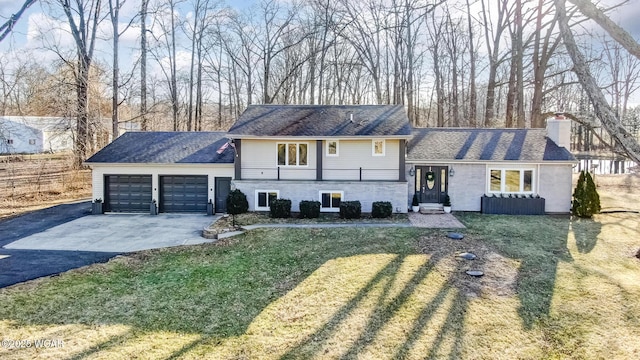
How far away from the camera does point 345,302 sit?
8.51 meters

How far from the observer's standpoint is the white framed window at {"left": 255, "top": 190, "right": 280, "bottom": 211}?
1748 cm

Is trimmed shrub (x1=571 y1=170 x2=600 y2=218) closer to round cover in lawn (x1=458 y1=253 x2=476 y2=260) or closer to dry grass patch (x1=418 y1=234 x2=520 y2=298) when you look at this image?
dry grass patch (x1=418 y1=234 x2=520 y2=298)

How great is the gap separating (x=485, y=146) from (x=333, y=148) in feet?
24.1

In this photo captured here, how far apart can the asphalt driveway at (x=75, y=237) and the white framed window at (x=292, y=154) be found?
4.14 m

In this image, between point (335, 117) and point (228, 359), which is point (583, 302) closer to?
point (228, 359)

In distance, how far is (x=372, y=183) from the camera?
17.0m

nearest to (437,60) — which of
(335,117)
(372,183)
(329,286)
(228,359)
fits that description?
(335,117)

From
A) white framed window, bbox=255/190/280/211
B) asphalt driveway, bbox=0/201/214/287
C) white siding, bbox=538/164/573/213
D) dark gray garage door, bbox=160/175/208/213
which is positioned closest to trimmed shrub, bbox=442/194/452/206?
white siding, bbox=538/164/573/213

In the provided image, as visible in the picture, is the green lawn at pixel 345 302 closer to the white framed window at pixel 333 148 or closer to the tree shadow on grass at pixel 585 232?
the tree shadow on grass at pixel 585 232

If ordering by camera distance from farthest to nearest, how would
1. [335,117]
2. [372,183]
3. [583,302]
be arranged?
[335,117], [372,183], [583,302]

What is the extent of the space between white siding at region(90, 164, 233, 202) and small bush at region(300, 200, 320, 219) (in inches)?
155

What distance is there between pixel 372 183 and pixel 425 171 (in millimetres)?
2775

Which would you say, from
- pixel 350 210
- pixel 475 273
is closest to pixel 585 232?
pixel 475 273

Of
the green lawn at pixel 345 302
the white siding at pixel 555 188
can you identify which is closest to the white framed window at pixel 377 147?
the green lawn at pixel 345 302
